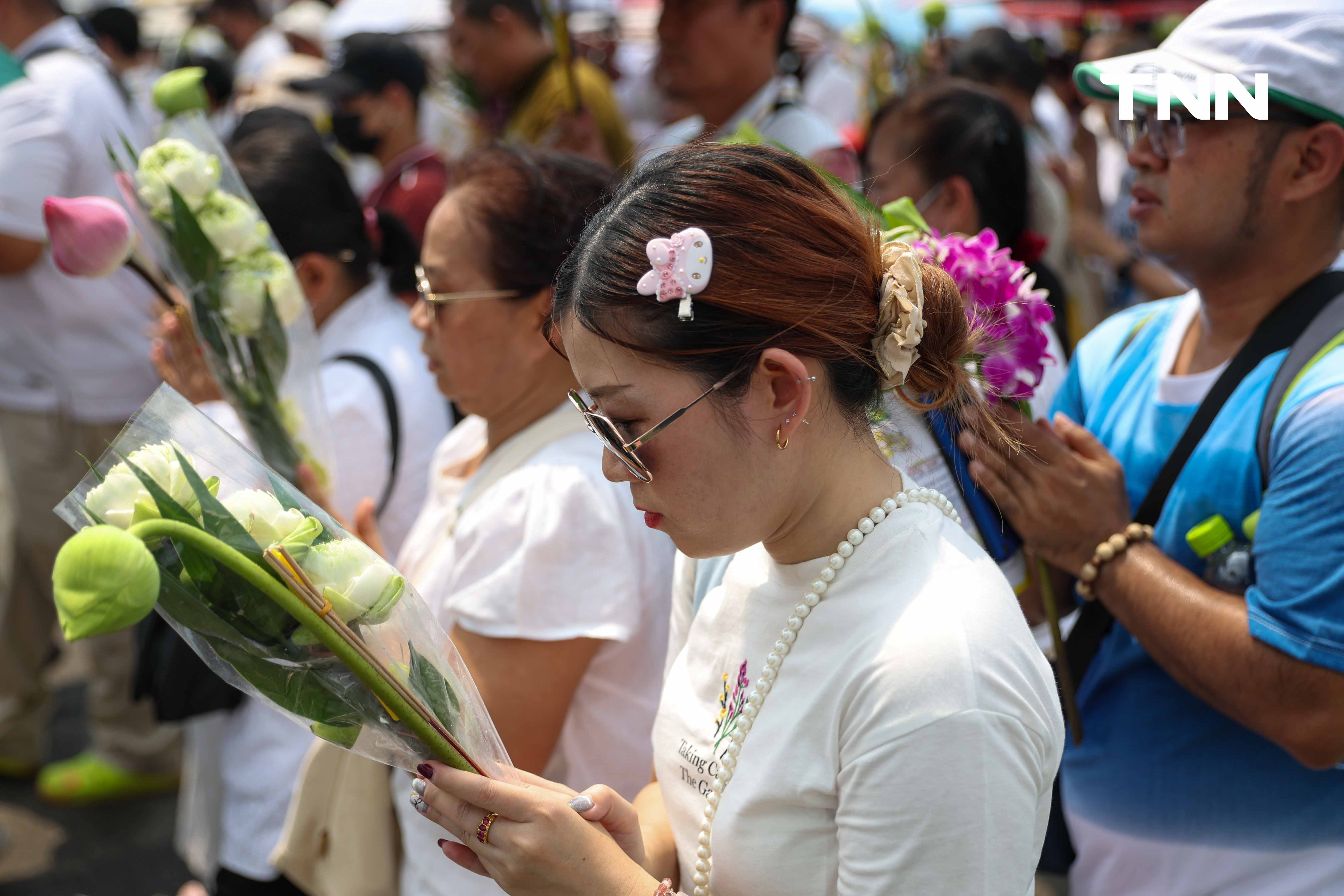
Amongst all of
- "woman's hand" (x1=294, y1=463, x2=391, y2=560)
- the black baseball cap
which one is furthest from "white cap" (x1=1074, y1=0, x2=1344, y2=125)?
the black baseball cap

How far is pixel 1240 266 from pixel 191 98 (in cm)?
231

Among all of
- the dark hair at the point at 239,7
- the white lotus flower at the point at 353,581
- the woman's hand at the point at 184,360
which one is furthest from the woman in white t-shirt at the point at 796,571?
the dark hair at the point at 239,7

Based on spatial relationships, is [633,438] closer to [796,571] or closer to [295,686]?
[796,571]

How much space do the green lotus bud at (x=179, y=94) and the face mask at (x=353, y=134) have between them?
247 cm

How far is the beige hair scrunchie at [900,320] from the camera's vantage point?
1.41m

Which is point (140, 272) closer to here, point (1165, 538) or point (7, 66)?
point (7, 66)

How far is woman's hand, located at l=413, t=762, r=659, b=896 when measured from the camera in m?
1.39

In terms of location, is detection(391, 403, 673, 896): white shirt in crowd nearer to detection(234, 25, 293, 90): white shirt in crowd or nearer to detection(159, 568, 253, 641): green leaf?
detection(159, 568, 253, 641): green leaf

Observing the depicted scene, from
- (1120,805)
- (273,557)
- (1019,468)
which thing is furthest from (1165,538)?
(273,557)

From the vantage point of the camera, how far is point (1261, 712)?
1762 mm

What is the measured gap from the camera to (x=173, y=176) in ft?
7.98

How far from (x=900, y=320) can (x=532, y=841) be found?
0.80m

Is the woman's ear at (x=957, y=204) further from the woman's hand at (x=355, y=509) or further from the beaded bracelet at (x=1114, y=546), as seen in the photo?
the woman's hand at (x=355, y=509)

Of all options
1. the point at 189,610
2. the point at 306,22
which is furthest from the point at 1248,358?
the point at 306,22
